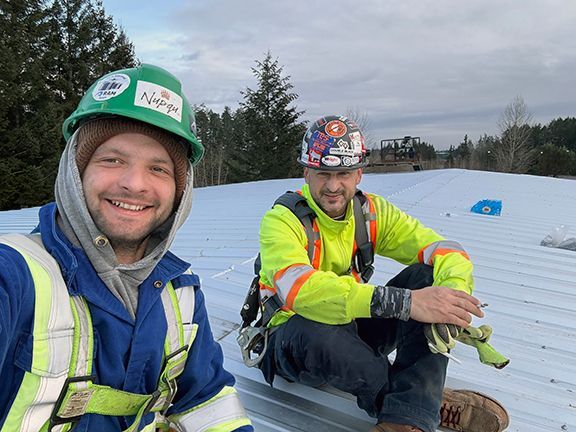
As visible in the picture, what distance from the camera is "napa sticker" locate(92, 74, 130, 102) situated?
1.31 metres

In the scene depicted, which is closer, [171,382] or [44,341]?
[44,341]

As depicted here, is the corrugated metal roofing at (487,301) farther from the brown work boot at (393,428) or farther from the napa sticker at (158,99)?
the napa sticker at (158,99)

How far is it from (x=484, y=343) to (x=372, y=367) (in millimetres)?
545

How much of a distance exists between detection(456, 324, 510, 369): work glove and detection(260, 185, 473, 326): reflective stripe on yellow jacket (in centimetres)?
21

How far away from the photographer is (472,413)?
1936mm

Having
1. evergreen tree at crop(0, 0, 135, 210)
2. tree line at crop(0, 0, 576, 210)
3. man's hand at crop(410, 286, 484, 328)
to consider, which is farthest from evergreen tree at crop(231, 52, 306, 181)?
man's hand at crop(410, 286, 484, 328)

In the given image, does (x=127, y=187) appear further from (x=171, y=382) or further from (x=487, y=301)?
(x=487, y=301)

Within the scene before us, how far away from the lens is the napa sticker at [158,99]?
1.32 m

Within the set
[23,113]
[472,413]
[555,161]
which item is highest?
[23,113]

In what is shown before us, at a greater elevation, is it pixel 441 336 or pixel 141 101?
pixel 141 101

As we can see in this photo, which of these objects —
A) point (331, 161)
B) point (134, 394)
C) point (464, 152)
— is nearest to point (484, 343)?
point (331, 161)

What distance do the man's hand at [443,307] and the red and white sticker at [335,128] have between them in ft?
3.16

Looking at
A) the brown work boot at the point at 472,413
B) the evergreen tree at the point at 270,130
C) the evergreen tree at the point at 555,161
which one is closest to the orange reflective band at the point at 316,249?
the brown work boot at the point at 472,413

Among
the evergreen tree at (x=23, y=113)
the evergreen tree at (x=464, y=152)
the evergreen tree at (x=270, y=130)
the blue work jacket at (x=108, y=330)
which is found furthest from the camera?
the evergreen tree at (x=464, y=152)
